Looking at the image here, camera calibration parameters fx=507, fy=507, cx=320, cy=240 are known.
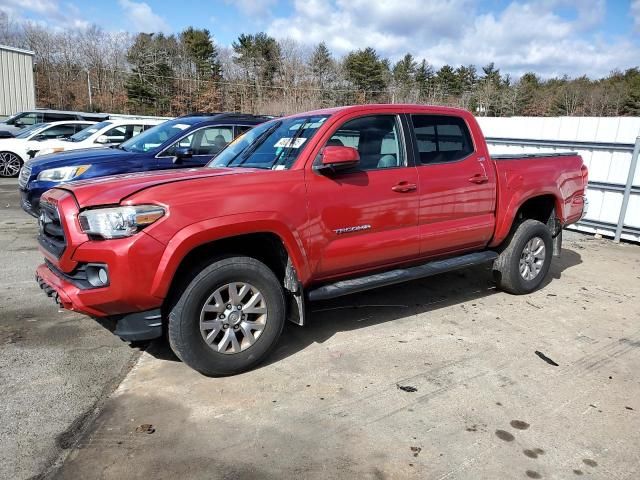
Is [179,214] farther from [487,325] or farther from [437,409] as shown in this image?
[487,325]

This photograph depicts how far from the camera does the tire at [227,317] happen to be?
334cm

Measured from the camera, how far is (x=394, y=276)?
4.38 meters

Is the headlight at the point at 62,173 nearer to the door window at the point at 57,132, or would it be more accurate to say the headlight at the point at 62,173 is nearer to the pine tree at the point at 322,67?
the door window at the point at 57,132

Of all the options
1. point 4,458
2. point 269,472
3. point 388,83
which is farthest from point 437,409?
point 388,83

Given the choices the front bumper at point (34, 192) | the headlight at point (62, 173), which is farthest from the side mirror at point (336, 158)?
the front bumper at point (34, 192)

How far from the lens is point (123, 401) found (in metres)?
3.29

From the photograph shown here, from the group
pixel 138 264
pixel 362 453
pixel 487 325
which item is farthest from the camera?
pixel 487 325

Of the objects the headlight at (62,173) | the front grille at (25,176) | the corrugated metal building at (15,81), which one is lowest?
the front grille at (25,176)

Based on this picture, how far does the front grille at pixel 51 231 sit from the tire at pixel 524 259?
4171mm

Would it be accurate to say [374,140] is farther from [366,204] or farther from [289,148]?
[289,148]

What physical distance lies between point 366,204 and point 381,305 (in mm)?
1456

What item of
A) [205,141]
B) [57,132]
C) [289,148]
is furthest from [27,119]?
[289,148]

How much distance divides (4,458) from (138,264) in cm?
123

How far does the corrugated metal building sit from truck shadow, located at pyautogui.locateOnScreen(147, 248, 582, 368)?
33486 mm
